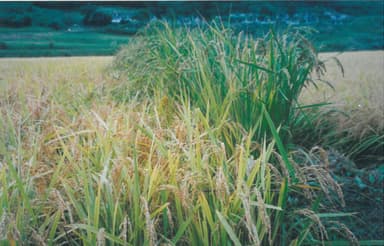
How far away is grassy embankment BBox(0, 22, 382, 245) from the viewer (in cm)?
129

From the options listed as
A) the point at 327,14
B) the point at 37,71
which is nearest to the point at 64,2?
the point at 37,71

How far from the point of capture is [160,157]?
1513mm

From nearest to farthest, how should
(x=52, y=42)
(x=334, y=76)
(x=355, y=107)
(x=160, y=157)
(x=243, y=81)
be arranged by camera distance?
(x=160, y=157) → (x=243, y=81) → (x=52, y=42) → (x=355, y=107) → (x=334, y=76)

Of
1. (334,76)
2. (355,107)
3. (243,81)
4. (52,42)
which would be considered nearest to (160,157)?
(243,81)

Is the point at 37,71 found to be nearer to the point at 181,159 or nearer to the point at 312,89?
the point at 181,159

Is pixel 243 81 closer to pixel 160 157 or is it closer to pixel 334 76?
pixel 160 157

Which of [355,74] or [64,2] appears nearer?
[64,2]

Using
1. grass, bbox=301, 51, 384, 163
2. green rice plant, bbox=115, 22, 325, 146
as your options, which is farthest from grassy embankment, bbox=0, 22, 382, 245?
grass, bbox=301, 51, 384, 163

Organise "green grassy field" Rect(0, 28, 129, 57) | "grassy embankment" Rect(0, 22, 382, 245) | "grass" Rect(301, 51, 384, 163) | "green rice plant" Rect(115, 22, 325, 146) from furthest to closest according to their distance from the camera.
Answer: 1. "grass" Rect(301, 51, 384, 163)
2. "green grassy field" Rect(0, 28, 129, 57)
3. "green rice plant" Rect(115, 22, 325, 146)
4. "grassy embankment" Rect(0, 22, 382, 245)

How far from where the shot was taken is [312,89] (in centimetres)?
310

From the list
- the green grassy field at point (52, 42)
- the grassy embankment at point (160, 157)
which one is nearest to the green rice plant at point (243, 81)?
the grassy embankment at point (160, 157)

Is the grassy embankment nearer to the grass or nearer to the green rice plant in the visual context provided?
the green rice plant

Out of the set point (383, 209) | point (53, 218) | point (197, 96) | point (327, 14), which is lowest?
point (383, 209)

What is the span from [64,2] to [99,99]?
624mm
